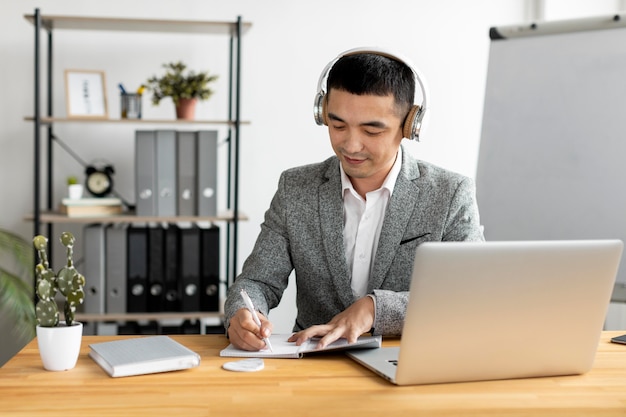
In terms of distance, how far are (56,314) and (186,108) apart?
1.89m

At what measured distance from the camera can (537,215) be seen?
7.71 ft

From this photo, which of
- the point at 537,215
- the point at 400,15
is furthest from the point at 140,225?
the point at 537,215

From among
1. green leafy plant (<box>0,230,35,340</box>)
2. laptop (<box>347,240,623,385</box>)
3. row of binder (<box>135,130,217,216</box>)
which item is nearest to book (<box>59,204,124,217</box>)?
row of binder (<box>135,130,217,216</box>)

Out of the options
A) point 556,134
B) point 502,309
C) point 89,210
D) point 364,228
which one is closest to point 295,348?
point 502,309

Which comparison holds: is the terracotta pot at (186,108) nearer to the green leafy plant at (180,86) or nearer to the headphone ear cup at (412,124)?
the green leafy plant at (180,86)

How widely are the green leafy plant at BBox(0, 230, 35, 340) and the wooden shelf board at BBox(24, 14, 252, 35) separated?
846mm

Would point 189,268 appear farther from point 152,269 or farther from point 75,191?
point 75,191

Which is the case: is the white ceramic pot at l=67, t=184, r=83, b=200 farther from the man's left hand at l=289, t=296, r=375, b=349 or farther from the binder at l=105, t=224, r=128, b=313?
the man's left hand at l=289, t=296, r=375, b=349

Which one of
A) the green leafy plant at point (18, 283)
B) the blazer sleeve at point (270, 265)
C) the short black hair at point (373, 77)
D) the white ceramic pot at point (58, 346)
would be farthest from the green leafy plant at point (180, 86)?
the white ceramic pot at point (58, 346)

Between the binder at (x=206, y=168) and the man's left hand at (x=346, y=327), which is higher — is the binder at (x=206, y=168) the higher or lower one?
the higher one

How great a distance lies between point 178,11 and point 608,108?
6.24 feet

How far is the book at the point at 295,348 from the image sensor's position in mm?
1441

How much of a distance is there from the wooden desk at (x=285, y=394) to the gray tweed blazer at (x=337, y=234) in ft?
1.49

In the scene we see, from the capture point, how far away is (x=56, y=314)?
134 centimetres
